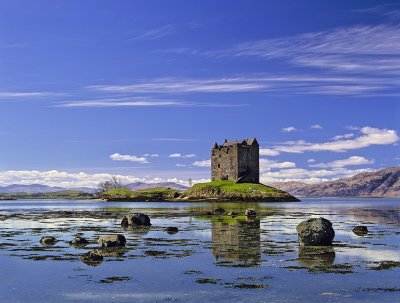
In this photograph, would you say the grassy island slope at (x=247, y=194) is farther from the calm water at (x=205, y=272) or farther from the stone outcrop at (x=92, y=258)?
the stone outcrop at (x=92, y=258)

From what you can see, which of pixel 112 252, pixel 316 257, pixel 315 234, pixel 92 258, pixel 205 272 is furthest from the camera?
pixel 315 234

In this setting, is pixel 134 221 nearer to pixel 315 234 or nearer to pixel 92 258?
pixel 315 234

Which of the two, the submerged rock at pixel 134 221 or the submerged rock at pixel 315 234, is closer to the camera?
the submerged rock at pixel 315 234

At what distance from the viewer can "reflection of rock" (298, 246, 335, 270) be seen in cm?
2781

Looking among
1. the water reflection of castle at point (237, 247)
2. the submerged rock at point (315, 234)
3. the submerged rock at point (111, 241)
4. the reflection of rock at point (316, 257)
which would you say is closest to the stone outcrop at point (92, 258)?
the submerged rock at point (111, 241)

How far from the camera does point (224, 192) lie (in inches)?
7598

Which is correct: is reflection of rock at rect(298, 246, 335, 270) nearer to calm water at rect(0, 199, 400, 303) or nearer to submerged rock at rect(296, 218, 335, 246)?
calm water at rect(0, 199, 400, 303)

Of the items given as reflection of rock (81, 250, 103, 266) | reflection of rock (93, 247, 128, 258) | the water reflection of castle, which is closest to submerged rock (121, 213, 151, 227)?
the water reflection of castle

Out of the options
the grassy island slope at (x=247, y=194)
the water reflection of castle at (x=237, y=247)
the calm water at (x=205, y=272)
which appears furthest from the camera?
the grassy island slope at (x=247, y=194)

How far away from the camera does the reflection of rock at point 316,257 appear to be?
91.2ft

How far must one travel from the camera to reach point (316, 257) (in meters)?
30.9

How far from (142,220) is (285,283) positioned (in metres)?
36.4

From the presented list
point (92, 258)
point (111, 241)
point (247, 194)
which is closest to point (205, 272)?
point (92, 258)

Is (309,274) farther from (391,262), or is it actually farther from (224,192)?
(224,192)
